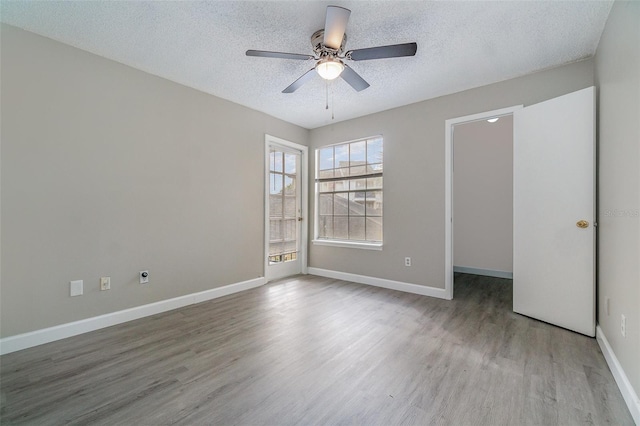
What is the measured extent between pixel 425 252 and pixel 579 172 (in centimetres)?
170

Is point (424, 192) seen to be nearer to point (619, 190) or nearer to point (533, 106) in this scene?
point (533, 106)

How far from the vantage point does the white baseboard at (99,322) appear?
6.84 ft

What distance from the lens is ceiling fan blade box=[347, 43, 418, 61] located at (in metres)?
1.88

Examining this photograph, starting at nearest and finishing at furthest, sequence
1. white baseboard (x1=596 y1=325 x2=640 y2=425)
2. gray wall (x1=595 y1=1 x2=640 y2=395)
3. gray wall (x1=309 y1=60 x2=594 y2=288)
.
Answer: white baseboard (x1=596 y1=325 x2=640 y2=425)
gray wall (x1=595 y1=1 x2=640 y2=395)
gray wall (x1=309 y1=60 x2=594 y2=288)

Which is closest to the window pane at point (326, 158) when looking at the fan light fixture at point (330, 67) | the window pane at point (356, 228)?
the window pane at point (356, 228)

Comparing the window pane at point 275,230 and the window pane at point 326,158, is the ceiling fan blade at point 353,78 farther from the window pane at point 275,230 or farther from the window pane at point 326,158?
the window pane at point 275,230

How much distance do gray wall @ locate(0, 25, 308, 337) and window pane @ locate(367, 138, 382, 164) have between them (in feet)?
6.21

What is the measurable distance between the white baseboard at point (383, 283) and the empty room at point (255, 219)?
0.05 metres

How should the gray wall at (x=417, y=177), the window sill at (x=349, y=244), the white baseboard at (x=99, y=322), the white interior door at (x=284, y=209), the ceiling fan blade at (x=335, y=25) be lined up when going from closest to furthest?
the ceiling fan blade at (x=335, y=25) → the white baseboard at (x=99, y=322) → the gray wall at (x=417, y=177) → the window sill at (x=349, y=244) → the white interior door at (x=284, y=209)

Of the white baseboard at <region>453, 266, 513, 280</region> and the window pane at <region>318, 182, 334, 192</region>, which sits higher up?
the window pane at <region>318, 182, 334, 192</region>

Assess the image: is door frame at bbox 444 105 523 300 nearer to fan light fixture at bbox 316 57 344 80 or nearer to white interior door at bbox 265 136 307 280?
fan light fixture at bbox 316 57 344 80

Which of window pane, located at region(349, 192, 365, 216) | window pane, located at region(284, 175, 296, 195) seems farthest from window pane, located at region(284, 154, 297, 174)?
window pane, located at region(349, 192, 365, 216)

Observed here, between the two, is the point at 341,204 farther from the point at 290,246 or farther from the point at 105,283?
the point at 105,283

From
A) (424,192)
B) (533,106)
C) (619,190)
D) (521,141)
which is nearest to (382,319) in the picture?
(424,192)
